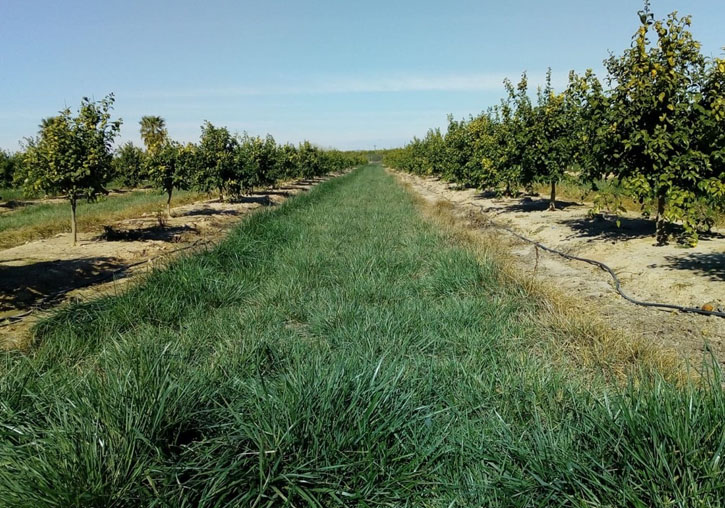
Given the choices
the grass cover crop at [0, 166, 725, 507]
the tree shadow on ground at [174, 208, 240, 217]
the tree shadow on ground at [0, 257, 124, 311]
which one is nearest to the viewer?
the grass cover crop at [0, 166, 725, 507]

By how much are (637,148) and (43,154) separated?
11211mm

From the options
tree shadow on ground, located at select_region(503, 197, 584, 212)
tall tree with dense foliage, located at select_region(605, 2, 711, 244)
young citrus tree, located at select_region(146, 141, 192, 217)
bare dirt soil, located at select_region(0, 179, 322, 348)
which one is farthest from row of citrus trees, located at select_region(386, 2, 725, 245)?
young citrus tree, located at select_region(146, 141, 192, 217)

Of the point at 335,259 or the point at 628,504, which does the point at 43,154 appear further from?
the point at 628,504

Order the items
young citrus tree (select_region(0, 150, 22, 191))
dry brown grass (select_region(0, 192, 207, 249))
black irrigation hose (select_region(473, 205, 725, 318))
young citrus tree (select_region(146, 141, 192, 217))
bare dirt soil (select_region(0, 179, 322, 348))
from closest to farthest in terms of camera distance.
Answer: black irrigation hose (select_region(473, 205, 725, 318)) < bare dirt soil (select_region(0, 179, 322, 348)) < dry brown grass (select_region(0, 192, 207, 249)) < young citrus tree (select_region(146, 141, 192, 217)) < young citrus tree (select_region(0, 150, 22, 191))

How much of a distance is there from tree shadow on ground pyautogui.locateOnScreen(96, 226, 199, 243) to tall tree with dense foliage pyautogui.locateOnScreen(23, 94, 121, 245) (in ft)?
2.66

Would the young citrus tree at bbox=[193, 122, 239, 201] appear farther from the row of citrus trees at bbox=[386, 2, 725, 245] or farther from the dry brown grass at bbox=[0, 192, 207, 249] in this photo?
the row of citrus trees at bbox=[386, 2, 725, 245]

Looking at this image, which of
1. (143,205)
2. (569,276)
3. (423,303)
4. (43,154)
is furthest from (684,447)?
(143,205)

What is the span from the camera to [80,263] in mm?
7602

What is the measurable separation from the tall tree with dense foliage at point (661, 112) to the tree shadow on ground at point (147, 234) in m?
9.59

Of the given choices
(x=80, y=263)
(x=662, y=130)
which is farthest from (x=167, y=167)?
(x=662, y=130)

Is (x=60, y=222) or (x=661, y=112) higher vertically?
(x=661, y=112)

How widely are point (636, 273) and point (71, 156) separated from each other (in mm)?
10477

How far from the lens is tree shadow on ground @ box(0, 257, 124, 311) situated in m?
5.77

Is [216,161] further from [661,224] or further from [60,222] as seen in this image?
[661,224]
